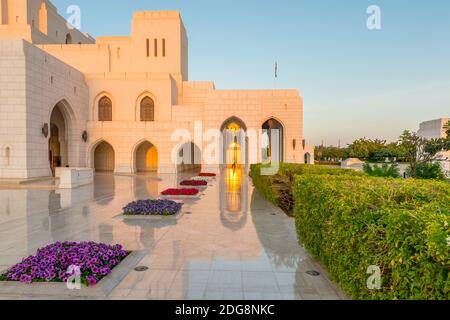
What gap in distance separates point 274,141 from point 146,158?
15.4m

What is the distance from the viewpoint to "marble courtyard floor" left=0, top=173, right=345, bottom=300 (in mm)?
4117

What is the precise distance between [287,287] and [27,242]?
19.2 ft

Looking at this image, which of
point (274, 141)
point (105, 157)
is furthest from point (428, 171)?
point (105, 157)

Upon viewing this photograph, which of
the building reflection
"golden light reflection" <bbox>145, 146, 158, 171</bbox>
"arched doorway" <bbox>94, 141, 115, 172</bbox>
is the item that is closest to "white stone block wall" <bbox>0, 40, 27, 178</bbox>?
"arched doorway" <bbox>94, 141, 115, 172</bbox>

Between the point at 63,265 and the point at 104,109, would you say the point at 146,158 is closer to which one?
the point at 104,109

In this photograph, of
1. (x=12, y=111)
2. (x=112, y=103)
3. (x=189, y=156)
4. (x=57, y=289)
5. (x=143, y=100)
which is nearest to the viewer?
(x=57, y=289)

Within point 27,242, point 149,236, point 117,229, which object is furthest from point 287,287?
point 27,242

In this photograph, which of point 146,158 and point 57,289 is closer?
point 57,289

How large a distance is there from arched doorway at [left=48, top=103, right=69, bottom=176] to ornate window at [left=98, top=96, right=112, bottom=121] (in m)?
3.61

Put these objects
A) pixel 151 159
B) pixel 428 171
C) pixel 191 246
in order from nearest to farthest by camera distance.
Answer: pixel 191 246
pixel 428 171
pixel 151 159

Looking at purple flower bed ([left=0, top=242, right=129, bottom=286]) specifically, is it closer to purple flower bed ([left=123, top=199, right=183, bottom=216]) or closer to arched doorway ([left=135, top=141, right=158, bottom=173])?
purple flower bed ([left=123, top=199, right=183, bottom=216])

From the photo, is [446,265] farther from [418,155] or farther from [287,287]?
[418,155]

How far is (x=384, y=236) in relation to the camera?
9.73 feet

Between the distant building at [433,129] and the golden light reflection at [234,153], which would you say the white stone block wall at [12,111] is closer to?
the golden light reflection at [234,153]
